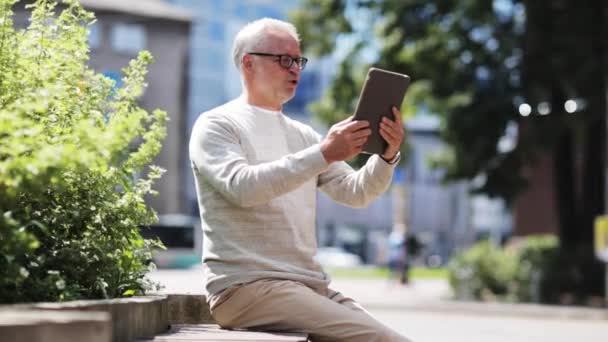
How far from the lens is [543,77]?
2338 cm

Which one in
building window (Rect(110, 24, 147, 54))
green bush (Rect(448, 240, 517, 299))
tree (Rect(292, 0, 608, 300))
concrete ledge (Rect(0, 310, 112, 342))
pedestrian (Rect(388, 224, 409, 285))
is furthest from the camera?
building window (Rect(110, 24, 147, 54))

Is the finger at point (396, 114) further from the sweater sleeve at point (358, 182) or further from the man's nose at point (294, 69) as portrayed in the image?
the man's nose at point (294, 69)

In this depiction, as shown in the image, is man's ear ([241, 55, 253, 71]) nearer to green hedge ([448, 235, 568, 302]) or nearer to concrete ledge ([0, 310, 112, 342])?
concrete ledge ([0, 310, 112, 342])

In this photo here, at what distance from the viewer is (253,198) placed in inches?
145

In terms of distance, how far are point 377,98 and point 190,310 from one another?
1.21 meters

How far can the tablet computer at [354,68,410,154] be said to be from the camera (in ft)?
12.5

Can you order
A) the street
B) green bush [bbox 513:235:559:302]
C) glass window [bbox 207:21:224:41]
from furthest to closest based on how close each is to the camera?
glass window [bbox 207:21:224:41] → green bush [bbox 513:235:559:302] → the street

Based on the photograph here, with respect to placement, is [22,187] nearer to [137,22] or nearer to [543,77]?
[543,77]

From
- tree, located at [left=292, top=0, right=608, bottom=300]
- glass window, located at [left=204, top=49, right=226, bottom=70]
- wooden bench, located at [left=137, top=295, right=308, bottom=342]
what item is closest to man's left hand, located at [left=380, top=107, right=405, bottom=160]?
wooden bench, located at [left=137, top=295, right=308, bottom=342]

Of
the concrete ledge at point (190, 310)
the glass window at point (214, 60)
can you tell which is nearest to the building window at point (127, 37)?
the glass window at point (214, 60)

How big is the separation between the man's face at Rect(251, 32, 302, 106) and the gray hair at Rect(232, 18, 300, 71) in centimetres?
2

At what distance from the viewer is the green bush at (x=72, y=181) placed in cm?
351

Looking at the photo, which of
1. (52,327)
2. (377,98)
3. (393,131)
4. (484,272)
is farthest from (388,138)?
(484,272)

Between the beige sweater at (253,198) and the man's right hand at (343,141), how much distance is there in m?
0.03
